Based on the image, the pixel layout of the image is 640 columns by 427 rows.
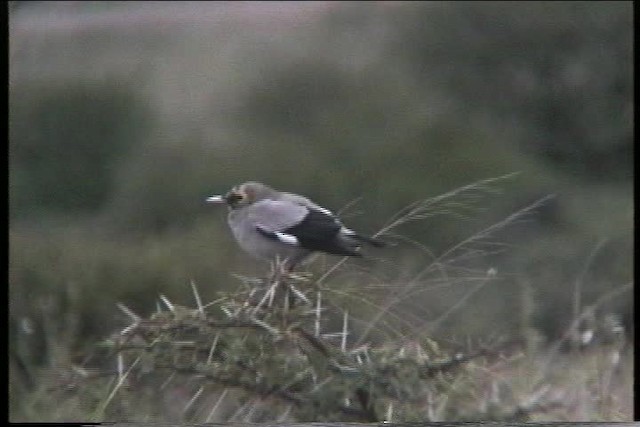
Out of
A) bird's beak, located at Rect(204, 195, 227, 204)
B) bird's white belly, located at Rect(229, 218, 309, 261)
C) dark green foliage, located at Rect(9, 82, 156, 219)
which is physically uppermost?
dark green foliage, located at Rect(9, 82, 156, 219)

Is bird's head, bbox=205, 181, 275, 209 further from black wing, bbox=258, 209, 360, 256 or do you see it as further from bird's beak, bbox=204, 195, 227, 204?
black wing, bbox=258, 209, 360, 256

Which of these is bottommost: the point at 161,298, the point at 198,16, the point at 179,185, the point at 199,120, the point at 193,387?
the point at 193,387

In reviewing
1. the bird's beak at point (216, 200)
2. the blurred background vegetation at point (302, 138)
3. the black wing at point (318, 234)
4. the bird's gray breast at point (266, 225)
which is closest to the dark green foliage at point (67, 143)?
the blurred background vegetation at point (302, 138)

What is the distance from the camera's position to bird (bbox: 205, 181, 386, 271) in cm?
407

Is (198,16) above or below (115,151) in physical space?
above

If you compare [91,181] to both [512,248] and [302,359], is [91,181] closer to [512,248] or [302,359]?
[302,359]

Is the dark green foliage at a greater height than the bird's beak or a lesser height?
greater

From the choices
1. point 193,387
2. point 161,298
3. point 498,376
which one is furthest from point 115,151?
point 498,376

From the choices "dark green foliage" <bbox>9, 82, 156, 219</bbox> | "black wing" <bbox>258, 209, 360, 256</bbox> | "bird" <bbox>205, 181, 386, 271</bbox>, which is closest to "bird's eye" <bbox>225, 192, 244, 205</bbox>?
"bird" <bbox>205, 181, 386, 271</bbox>

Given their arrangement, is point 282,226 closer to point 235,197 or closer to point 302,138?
point 235,197

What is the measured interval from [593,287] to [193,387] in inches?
67.3

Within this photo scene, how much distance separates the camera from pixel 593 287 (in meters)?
4.11

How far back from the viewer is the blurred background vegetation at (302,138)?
4.03 m

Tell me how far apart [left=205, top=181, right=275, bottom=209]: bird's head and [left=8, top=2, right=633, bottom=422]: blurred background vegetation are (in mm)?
34
